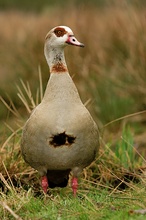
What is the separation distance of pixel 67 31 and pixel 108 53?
496 cm

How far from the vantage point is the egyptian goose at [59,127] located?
4742 mm

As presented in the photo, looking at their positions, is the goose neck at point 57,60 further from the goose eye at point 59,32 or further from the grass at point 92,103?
the grass at point 92,103

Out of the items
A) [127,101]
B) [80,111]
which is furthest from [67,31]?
[127,101]

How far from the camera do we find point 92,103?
791cm

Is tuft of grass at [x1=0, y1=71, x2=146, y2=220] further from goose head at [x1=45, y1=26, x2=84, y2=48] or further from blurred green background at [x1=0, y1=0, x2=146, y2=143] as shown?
blurred green background at [x1=0, y1=0, x2=146, y2=143]

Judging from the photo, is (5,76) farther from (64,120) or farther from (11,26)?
(64,120)

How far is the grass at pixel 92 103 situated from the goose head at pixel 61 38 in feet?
2.99

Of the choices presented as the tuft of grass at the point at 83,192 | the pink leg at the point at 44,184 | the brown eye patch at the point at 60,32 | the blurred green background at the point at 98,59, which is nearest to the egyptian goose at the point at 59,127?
the brown eye patch at the point at 60,32

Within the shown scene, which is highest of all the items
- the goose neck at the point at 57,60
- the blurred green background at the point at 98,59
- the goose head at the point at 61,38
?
the goose head at the point at 61,38

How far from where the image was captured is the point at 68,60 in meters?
9.45

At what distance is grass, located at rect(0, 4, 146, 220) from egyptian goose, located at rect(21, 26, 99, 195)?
0.86ft

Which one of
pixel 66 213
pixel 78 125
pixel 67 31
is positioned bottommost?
pixel 66 213

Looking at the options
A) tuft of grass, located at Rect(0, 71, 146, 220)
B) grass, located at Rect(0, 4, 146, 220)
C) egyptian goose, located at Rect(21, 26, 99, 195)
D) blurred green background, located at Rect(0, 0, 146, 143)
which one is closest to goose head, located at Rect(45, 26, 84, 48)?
egyptian goose, located at Rect(21, 26, 99, 195)

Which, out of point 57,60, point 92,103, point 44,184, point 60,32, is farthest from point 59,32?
point 92,103
